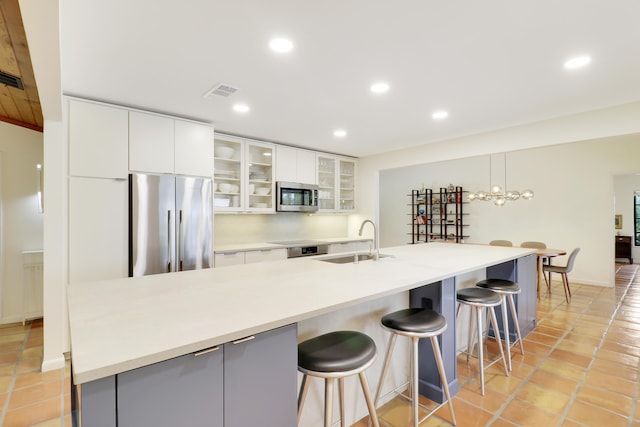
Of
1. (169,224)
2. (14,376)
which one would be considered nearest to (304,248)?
(169,224)

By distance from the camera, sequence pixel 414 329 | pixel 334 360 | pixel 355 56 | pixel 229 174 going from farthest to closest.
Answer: pixel 229 174
pixel 355 56
pixel 414 329
pixel 334 360

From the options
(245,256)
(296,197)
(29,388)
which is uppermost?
(296,197)

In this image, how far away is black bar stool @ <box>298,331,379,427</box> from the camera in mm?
1244

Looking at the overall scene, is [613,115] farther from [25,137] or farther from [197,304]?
[25,137]

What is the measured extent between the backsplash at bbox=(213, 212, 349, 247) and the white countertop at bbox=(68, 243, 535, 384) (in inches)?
95.6

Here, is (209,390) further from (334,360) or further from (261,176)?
(261,176)

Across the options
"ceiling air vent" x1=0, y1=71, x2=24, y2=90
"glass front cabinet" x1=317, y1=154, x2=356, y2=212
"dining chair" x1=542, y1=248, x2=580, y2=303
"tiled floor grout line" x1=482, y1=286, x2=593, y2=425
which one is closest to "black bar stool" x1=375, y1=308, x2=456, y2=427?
"tiled floor grout line" x1=482, y1=286, x2=593, y2=425

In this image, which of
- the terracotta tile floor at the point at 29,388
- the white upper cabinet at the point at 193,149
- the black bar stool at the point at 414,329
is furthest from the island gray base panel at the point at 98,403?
the white upper cabinet at the point at 193,149

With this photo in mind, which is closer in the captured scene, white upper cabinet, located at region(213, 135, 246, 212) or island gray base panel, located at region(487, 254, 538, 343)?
island gray base panel, located at region(487, 254, 538, 343)

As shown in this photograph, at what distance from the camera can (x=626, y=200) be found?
25.9 feet

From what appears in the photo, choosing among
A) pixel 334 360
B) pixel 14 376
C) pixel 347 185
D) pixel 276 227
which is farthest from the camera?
pixel 347 185

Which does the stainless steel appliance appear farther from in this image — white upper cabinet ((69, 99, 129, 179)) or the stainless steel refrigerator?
white upper cabinet ((69, 99, 129, 179))

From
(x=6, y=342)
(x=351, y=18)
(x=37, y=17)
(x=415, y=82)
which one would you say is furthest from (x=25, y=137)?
(x=415, y=82)

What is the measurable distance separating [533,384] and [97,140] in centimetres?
430
